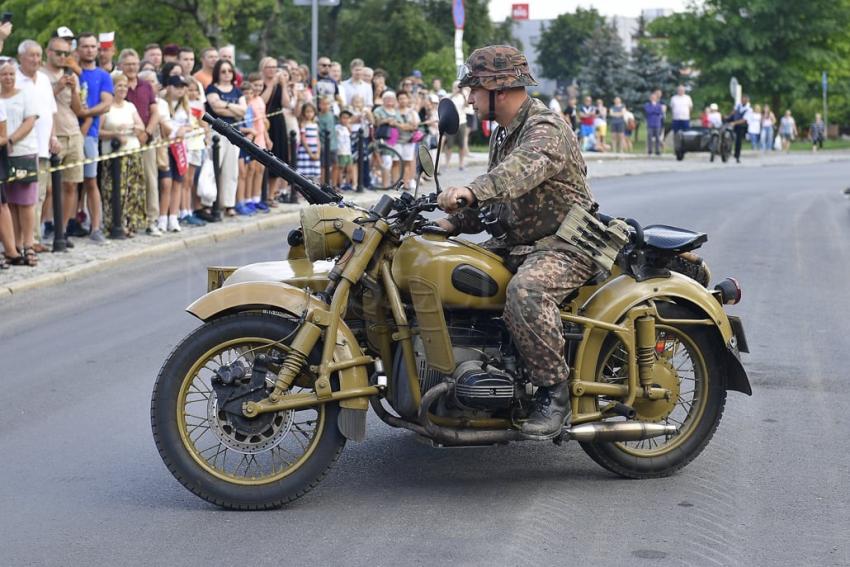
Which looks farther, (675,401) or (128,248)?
(128,248)

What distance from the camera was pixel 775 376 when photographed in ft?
30.6

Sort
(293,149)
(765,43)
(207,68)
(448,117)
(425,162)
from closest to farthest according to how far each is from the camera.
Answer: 1. (448,117)
2. (425,162)
3. (207,68)
4. (293,149)
5. (765,43)

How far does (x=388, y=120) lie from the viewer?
23859 mm

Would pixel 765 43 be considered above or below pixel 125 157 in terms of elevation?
above

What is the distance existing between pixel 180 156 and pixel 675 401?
1119 cm

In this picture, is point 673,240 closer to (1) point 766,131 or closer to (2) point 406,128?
(2) point 406,128

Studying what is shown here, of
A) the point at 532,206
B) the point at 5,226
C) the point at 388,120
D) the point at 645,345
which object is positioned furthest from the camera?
the point at 388,120

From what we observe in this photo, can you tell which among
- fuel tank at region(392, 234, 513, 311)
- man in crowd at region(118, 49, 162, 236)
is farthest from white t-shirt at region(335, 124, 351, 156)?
fuel tank at region(392, 234, 513, 311)

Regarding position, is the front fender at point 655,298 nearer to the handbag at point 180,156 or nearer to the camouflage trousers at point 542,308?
the camouflage trousers at point 542,308

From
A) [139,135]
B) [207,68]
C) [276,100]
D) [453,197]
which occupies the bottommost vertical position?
[139,135]

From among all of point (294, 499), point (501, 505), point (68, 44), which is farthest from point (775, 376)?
point (68, 44)

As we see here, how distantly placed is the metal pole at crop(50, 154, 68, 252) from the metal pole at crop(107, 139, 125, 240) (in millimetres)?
880

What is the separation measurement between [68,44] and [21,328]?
4.69 m

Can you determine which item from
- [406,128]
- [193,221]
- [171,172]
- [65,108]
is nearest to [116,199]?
[171,172]
